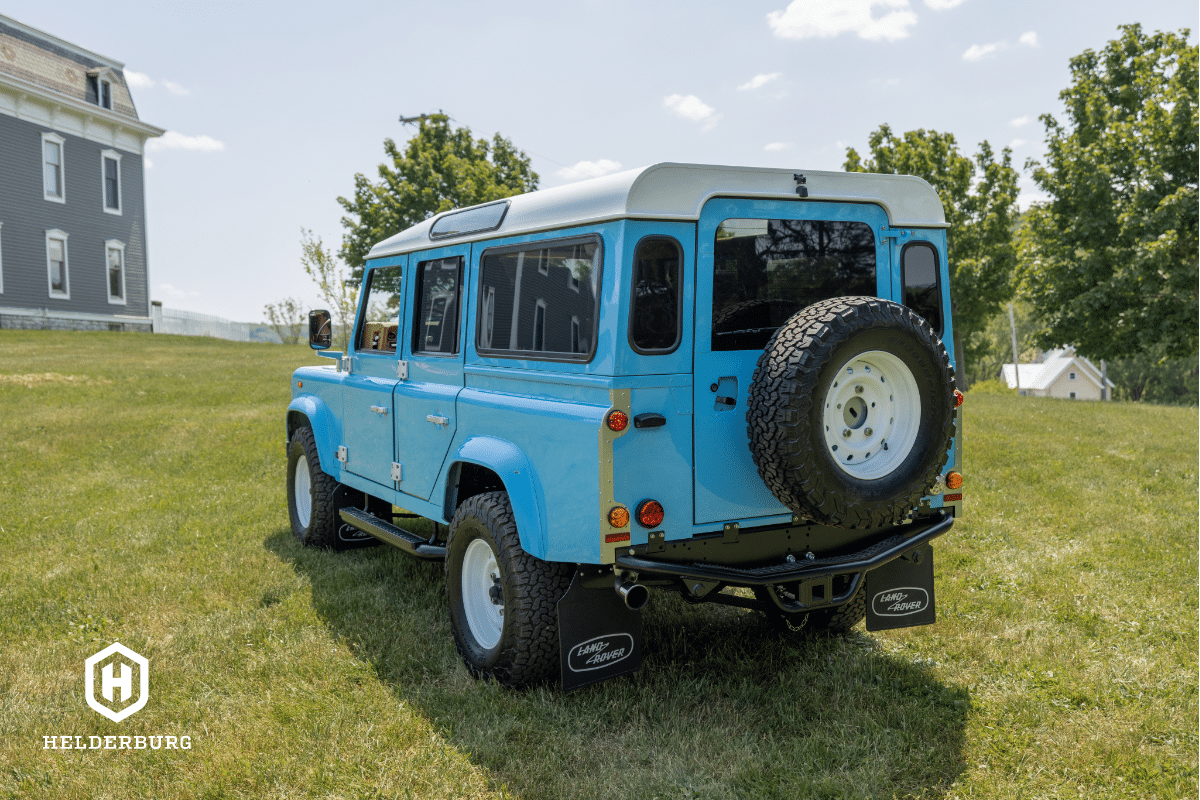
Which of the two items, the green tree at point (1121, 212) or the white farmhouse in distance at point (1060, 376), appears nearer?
the green tree at point (1121, 212)

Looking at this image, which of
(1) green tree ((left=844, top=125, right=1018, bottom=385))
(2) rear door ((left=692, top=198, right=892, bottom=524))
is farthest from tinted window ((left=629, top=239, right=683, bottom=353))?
(1) green tree ((left=844, top=125, right=1018, bottom=385))

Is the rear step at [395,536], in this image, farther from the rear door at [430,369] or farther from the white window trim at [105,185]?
the white window trim at [105,185]

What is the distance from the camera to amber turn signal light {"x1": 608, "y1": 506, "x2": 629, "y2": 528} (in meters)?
3.69

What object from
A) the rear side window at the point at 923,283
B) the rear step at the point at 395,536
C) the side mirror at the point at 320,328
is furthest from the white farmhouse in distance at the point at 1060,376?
the rear step at the point at 395,536

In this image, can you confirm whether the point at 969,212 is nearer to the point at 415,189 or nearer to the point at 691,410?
the point at 415,189

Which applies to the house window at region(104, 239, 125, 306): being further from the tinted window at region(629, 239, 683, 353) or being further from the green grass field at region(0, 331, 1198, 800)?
the tinted window at region(629, 239, 683, 353)

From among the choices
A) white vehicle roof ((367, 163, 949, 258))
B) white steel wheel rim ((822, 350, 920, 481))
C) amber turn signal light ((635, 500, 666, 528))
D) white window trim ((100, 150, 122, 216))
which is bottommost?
amber turn signal light ((635, 500, 666, 528))

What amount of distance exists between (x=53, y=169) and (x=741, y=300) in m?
31.4

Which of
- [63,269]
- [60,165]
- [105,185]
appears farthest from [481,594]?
[105,185]

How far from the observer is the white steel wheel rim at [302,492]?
717 centimetres

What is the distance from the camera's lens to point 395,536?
547cm

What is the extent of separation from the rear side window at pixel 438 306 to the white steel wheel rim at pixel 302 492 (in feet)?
7.41

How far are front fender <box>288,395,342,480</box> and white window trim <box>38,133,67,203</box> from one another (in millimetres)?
27121

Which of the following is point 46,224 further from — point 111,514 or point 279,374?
point 111,514
